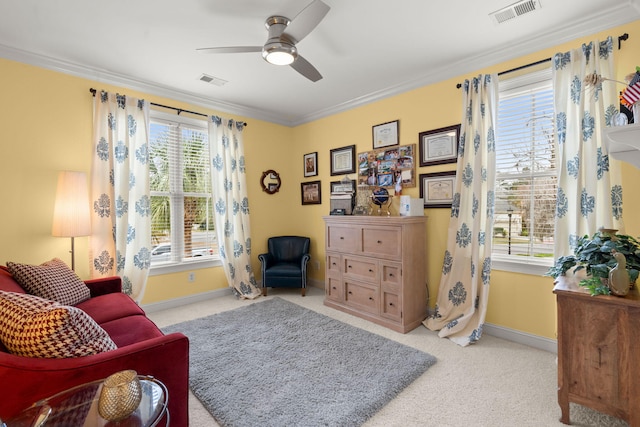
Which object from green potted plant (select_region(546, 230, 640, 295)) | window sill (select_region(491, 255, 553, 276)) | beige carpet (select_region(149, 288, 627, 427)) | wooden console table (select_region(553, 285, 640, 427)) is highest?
green potted plant (select_region(546, 230, 640, 295))

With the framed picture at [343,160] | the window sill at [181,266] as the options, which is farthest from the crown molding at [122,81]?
the window sill at [181,266]

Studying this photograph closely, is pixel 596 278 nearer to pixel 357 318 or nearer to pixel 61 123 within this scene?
pixel 357 318

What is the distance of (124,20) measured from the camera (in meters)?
2.31

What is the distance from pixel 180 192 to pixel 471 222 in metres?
3.52

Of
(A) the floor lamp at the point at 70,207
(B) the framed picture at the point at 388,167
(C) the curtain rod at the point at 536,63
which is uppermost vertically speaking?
(C) the curtain rod at the point at 536,63

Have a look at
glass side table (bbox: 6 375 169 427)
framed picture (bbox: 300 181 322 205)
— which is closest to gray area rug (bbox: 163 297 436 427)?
glass side table (bbox: 6 375 169 427)

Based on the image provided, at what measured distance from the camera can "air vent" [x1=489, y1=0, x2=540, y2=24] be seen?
7.03 ft

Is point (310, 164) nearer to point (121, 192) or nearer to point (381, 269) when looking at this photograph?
point (381, 269)

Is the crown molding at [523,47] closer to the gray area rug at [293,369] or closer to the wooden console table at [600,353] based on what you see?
the wooden console table at [600,353]

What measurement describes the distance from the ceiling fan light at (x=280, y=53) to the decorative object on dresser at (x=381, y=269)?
5.89 ft

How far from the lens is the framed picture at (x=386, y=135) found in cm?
364

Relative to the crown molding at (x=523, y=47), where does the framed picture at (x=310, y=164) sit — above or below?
below

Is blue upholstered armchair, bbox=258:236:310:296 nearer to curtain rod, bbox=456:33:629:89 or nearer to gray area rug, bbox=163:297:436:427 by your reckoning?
gray area rug, bbox=163:297:436:427

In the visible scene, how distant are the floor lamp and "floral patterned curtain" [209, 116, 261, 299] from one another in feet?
4.93
